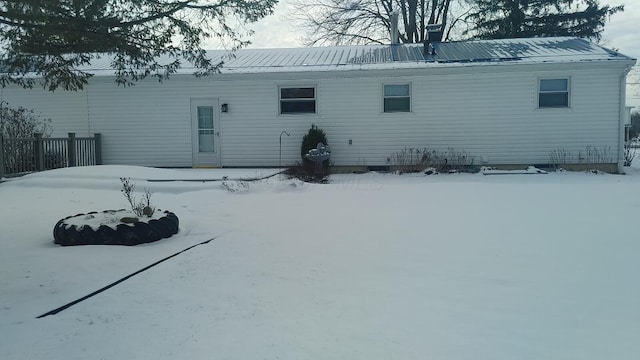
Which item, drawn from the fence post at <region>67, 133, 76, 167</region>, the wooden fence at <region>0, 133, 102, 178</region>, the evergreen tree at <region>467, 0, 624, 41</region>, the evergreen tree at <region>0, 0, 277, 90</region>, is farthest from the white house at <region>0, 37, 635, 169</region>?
the evergreen tree at <region>467, 0, 624, 41</region>

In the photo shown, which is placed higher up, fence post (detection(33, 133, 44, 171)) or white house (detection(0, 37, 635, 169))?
white house (detection(0, 37, 635, 169))

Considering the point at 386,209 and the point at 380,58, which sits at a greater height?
the point at 380,58

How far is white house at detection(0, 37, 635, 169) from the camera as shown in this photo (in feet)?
44.9

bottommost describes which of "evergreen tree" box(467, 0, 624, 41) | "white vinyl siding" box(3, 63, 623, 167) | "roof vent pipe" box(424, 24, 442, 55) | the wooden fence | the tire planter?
the tire planter

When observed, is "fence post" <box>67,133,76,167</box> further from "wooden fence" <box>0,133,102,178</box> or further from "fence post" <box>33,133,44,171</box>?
"fence post" <box>33,133,44,171</box>

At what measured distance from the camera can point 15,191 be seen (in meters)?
10.2

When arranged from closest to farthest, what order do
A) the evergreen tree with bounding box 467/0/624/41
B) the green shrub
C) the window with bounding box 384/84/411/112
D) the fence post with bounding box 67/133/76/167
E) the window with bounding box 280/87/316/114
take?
the fence post with bounding box 67/133/76/167 → the green shrub → the window with bounding box 384/84/411/112 → the window with bounding box 280/87/316/114 → the evergreen tree with bounding box 467/0/624/41

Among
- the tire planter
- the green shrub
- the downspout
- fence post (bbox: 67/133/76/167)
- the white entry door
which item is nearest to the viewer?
the tire planter

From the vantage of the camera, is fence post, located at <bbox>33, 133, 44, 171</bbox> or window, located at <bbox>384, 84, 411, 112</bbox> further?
window, located at <bbox>384, 84, 411, 112</bbox>

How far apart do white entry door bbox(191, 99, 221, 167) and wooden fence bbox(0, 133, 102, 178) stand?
3.00 meters

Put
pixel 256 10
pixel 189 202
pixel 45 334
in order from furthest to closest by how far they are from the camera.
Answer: pixel 189 202
pixel 256 10
pixel 45 334

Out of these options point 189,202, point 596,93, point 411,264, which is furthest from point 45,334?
point 596,93

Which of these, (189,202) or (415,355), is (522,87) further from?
(415,355)

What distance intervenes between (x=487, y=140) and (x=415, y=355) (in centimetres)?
1204
